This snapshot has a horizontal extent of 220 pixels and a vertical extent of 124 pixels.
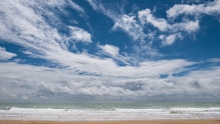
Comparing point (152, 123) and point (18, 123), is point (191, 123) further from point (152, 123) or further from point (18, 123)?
point (18, 123)

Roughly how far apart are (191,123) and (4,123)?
20.2 metres

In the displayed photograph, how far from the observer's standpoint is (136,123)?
18906mm

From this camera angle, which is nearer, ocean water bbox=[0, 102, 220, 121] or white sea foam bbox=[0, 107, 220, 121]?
white sea foam bbox=[0, 107, 220, 121]

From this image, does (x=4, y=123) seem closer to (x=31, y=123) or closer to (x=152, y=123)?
(x=31, y=123)

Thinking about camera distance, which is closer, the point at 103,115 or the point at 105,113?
the point at 103,115

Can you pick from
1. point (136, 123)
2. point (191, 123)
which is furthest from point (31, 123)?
point (191, 123)

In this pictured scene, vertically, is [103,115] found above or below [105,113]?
below

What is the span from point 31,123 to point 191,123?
17.3 meters

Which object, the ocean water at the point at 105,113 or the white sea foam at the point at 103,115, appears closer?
the white sea foam at the point at 103,115

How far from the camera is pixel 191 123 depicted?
19312 millimetres

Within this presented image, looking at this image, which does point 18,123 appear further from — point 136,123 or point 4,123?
point 136,123

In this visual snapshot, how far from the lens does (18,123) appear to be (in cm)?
1855

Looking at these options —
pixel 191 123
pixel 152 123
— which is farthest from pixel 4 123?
pixel 191 123

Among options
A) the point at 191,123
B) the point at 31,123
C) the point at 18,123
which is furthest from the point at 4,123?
the point at 191,123
